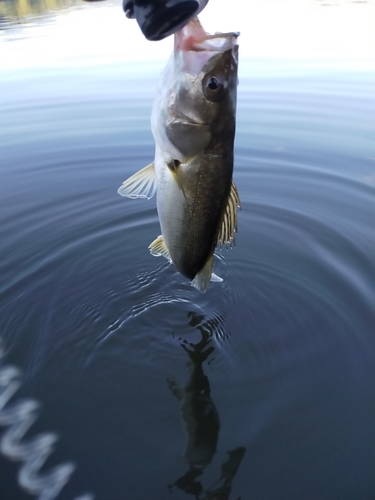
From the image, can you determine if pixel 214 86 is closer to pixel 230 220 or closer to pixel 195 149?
pixel 195 149

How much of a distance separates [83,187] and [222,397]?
11.5ft

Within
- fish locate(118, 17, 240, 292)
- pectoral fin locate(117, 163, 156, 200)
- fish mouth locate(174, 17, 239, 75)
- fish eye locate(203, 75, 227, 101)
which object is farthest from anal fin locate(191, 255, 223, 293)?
fish mouth locate(174, 17, 239, 75)

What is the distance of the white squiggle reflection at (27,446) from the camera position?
242cm

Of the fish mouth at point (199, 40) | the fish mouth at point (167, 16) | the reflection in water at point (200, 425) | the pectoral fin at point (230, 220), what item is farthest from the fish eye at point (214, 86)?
the reflection in water at point (200, 425)

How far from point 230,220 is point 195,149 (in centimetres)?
46

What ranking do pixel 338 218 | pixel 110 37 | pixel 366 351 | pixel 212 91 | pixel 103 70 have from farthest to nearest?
pixel 110 37
pixel 103 70
pixel 338 218
pixel 366 351
pixel 212 91

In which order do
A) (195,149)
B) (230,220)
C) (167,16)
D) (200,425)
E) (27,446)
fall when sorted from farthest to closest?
(200,425) → (27,446) → (230,220) → (195,149) → (167,16)

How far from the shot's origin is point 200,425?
2.73m

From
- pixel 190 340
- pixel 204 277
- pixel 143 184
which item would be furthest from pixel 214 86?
pixel 190 340

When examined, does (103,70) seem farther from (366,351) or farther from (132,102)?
(366,351)

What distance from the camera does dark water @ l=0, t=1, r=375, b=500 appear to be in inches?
98.4

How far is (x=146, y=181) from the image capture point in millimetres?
2486

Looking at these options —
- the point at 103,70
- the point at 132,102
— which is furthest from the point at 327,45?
the point at 132,102

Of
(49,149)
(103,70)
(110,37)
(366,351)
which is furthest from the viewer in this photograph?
(110,37)
